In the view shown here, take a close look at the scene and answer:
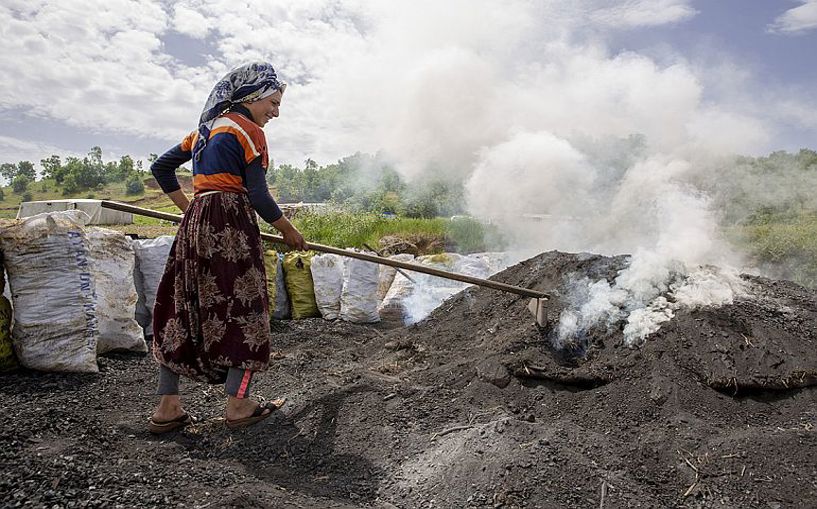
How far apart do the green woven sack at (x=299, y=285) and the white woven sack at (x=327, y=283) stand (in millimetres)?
74

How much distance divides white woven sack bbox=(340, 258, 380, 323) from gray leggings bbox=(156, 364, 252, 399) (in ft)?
10.1

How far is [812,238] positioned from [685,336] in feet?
15.4

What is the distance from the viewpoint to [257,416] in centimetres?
272

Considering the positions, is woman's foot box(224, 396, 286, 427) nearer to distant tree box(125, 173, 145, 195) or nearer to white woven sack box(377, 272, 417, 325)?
white woven sack box(377, 272, 417, 325)

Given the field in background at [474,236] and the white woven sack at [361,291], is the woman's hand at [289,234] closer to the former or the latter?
the white woven sack at [361,291]

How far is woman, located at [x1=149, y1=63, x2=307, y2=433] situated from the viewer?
2518 mm

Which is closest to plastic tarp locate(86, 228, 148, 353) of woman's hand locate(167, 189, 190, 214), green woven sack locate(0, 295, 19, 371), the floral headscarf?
green woven sack locate(0, 295, 19, 371)

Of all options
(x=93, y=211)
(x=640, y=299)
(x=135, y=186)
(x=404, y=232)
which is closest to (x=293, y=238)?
(x=640, y=299)

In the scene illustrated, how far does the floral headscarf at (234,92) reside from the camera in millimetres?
2578

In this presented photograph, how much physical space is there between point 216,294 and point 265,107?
95 cm

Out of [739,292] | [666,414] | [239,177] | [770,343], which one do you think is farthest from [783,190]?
[239,177]

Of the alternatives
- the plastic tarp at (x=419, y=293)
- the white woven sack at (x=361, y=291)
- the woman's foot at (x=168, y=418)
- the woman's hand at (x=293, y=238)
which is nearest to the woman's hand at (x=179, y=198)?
the woman's hand at (x=293, y=238)

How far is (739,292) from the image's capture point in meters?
3.66

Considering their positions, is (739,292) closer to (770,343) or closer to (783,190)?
(770,343)
